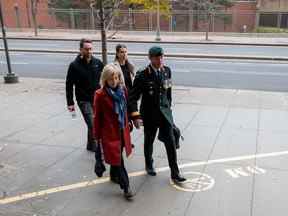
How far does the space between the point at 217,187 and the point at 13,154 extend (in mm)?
3359

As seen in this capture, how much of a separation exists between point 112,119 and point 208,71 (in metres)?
11.2

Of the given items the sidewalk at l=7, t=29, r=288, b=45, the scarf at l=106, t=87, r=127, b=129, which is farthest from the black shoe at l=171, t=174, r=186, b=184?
the sidewalk at l=7, t=29, r=288, b=45

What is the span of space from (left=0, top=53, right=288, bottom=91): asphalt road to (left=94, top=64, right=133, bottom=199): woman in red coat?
813cm

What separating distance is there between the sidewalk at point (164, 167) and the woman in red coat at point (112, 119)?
1.61 feet

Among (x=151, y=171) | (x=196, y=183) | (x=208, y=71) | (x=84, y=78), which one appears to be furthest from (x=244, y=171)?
(x=208, y=71)

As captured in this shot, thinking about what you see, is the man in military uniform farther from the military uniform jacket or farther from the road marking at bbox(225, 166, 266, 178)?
the road marking at bbox(225, 166, 266, 178)

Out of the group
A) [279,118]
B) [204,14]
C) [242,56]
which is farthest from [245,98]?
[204,14]

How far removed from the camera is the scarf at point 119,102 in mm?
4316

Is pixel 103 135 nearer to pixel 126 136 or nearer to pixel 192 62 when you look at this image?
pixel 126 136

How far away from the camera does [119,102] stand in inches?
172

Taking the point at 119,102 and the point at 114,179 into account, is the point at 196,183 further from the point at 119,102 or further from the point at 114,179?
the point at 119,102

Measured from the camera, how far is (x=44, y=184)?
4.92m

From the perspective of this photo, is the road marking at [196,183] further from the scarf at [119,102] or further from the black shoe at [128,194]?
the scarf at [119,102]

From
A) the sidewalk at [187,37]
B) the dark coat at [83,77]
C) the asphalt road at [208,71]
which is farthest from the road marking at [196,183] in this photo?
the sidewalk at [187,37]
